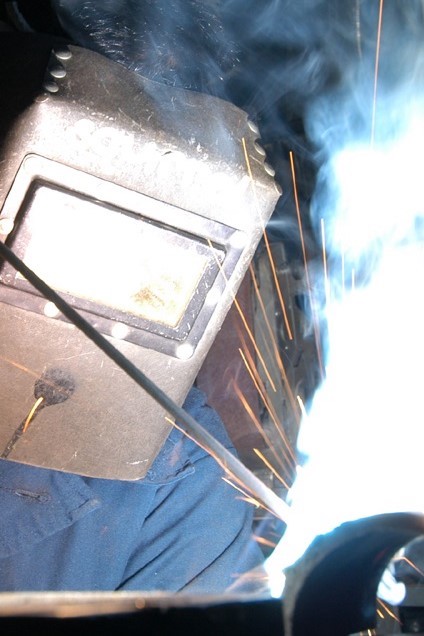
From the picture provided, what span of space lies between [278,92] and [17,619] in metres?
1.89

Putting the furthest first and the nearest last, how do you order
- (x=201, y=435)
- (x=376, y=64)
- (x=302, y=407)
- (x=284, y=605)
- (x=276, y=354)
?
1. (x=276, y=354)
2. (x=302, y=407)
3. (x=376, y=64)
4. (x=201, y=435)
5. (x=284, y=605)

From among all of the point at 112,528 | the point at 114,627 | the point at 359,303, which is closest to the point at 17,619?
the point at 114,627

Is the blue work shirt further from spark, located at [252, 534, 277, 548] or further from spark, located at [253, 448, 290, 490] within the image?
spark, located at [253, 448, 290, 490]

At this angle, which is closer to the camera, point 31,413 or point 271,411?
point 31,413

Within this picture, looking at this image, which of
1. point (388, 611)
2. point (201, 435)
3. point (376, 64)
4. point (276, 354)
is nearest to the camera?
point (201, 435)

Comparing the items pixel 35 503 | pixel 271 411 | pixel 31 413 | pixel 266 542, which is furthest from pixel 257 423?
pixel 31 413

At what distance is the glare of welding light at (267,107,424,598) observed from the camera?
1.51 metres

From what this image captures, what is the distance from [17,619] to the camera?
43 cm

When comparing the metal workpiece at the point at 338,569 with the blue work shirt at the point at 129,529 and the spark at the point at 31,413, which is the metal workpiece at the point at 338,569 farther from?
the blue work shirt at the point at 129,529

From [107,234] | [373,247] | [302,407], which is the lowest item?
[302,407]

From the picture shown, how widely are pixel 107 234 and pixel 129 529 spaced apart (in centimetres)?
74

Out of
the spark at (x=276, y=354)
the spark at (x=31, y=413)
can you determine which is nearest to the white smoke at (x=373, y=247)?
the spark at (x=276, y=354)

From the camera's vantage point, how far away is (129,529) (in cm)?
158

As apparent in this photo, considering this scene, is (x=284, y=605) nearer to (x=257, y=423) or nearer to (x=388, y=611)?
(x=388, y=611)
